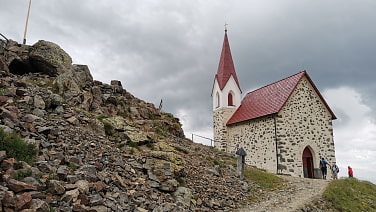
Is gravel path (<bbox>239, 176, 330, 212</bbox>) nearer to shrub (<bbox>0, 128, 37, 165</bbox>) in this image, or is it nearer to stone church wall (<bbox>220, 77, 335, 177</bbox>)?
stone church wall (<bbox>220, 77, 335, 177</bbox>)

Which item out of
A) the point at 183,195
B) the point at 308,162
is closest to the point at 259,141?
the point at 308,162

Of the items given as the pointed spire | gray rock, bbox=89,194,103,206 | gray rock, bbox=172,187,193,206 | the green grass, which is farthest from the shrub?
the pointed spire

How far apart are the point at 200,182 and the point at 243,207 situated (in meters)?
2.01

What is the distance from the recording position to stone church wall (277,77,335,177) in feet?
64.8

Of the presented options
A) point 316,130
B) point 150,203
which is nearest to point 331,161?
point 316,130

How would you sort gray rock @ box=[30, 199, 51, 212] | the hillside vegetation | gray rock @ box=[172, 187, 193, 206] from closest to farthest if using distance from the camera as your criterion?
gray rock @ box=[30, 199, 51, 212], gray rock @ box=[172, 187, 193, 206], the hillside vegetation

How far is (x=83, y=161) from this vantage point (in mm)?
8305

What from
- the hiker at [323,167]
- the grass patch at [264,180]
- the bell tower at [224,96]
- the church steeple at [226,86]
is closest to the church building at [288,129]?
the hiker at [323,167]

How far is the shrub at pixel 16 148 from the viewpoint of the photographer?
6816 mm

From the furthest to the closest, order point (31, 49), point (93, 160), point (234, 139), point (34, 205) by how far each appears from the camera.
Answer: point (234, 139) < point (31, 49) < point (93, 160) < point (34, 205)

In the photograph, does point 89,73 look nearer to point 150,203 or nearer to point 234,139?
point 150,203

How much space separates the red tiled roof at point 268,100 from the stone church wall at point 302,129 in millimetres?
506

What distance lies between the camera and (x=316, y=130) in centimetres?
2114

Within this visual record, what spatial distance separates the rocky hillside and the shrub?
0.63 ft
